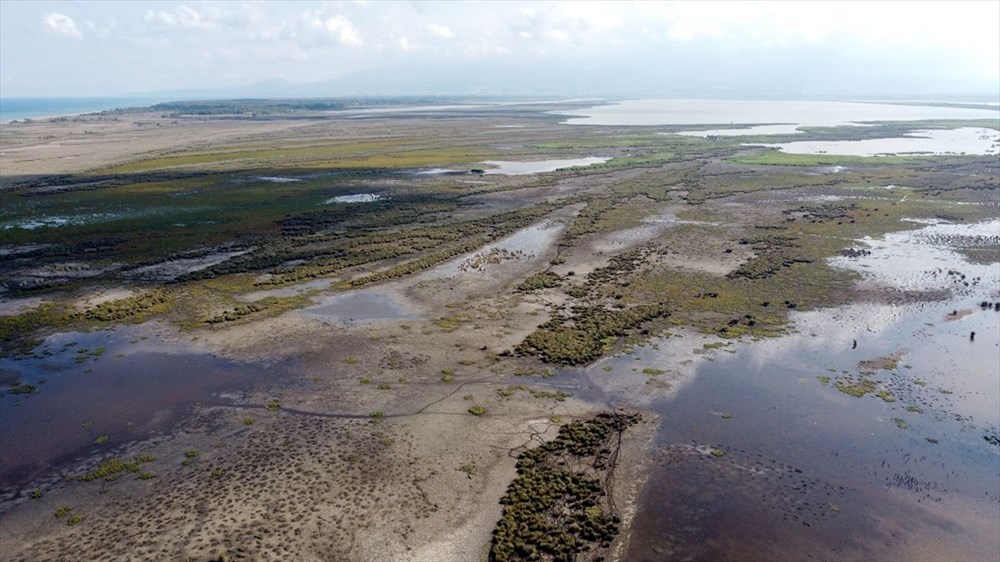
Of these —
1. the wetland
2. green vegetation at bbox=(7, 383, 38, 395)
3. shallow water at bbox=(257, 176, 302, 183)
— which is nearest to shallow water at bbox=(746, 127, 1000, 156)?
the wetland

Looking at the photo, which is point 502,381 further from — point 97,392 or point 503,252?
point 503,252

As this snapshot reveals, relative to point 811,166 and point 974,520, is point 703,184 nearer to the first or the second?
point 811,166

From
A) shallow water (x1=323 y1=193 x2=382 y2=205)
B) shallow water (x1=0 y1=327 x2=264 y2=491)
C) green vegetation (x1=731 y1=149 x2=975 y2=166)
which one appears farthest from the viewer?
green vegetation (x1=731 y1=149 x2=975 y2=166)

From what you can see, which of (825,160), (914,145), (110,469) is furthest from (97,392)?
(914,145)

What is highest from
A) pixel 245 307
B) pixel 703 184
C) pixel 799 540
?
pixel 703 184

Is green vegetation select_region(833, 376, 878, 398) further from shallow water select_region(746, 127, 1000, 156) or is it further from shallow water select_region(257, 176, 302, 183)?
shallow water select_region(746, 127, 1000, 156)

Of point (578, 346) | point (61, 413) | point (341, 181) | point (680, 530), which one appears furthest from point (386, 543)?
point (341, 181)

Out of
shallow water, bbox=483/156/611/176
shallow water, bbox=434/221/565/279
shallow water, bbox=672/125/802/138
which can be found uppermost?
shallow water, bbox=672/125/802/138
